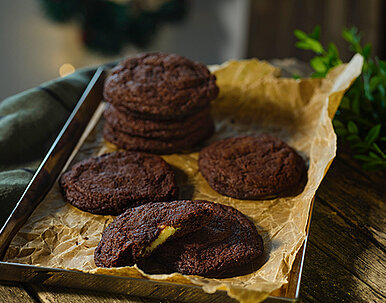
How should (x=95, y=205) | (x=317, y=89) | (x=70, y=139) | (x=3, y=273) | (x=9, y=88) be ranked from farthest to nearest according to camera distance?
(x=9, y=88)
(x=317, y=89)
(x=70, y=139)
(x=95, y=205)
(x=3, y=273)

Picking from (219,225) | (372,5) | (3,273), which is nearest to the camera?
(3,273)

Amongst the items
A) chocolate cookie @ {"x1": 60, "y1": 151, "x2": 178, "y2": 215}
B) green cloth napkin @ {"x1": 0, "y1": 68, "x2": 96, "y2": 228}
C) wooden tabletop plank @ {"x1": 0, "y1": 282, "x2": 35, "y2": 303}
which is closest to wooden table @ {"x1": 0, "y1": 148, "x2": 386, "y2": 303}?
wooden tabletop plank @ {"x1": 0, "y1": 282, "x2": 35, "y2": 303}

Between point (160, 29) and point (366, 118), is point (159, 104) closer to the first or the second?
point (366, 118)

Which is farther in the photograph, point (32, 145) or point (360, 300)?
point (32, 145)

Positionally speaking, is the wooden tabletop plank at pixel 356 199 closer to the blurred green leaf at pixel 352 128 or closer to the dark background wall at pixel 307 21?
the blurred green leaf at pixel 352 128

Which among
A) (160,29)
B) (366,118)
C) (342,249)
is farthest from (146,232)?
(160,29)

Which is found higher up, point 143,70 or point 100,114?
point 143,70

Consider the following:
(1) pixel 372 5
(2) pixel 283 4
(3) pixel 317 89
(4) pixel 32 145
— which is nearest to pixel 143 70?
(4) pixel 32 145

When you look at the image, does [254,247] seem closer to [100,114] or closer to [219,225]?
[219,225]
